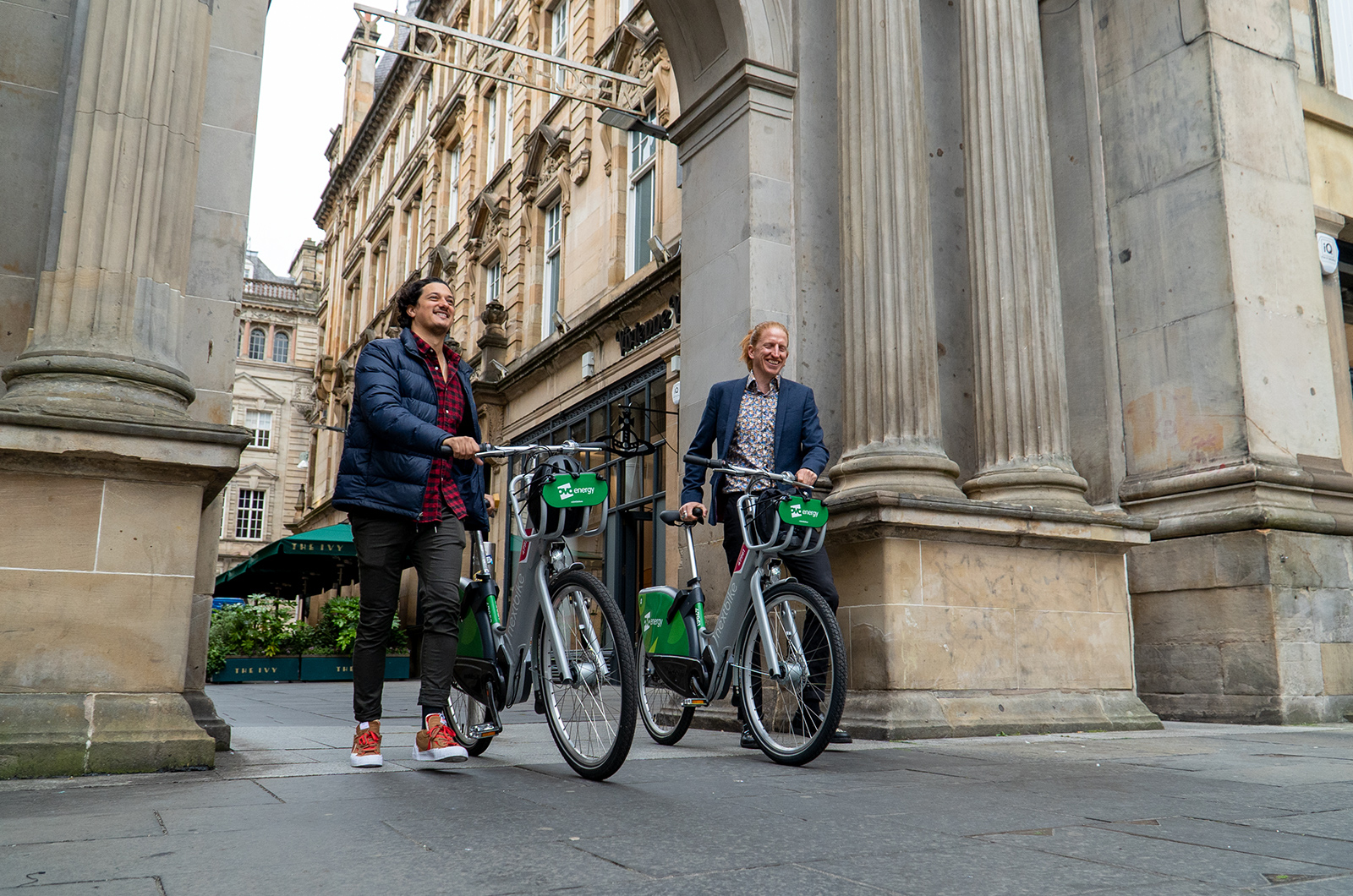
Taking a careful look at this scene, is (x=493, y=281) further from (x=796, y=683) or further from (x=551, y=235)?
(x=796, y=683)

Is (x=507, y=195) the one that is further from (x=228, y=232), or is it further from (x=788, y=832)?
(x=788, y=832)

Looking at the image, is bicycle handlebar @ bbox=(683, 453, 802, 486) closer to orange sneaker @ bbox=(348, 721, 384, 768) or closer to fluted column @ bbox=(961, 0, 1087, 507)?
orange sneaker @ bbox=(348, 721, 384, 768)

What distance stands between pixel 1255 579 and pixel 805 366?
11.3 feet

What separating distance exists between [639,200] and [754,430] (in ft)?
47.0

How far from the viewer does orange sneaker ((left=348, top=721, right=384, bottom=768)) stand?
437 centimetres

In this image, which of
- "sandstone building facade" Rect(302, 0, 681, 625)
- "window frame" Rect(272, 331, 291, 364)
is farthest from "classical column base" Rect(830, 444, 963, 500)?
"window frame" Rect(272, 331, 291, 364)

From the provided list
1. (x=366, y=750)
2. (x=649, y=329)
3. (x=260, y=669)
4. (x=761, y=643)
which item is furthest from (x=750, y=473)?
(x=260, y=669)

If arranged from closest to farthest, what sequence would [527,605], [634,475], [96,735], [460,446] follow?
[96,735] < [460,446] < [527,605] < [634,475]

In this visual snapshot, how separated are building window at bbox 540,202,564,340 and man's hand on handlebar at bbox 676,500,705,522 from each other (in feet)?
59.6

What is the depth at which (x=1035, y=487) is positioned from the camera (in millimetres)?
7230

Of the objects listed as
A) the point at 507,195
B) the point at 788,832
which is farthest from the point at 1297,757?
the point at 507,195

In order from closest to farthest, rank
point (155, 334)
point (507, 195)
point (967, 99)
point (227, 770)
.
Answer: point (227, 770) → point (155, 334) → point (967, 99) → point (507, 195)

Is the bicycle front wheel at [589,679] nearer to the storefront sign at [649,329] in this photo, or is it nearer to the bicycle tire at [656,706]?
the bicycle tire at [656,706]

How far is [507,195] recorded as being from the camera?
25.8 meters
